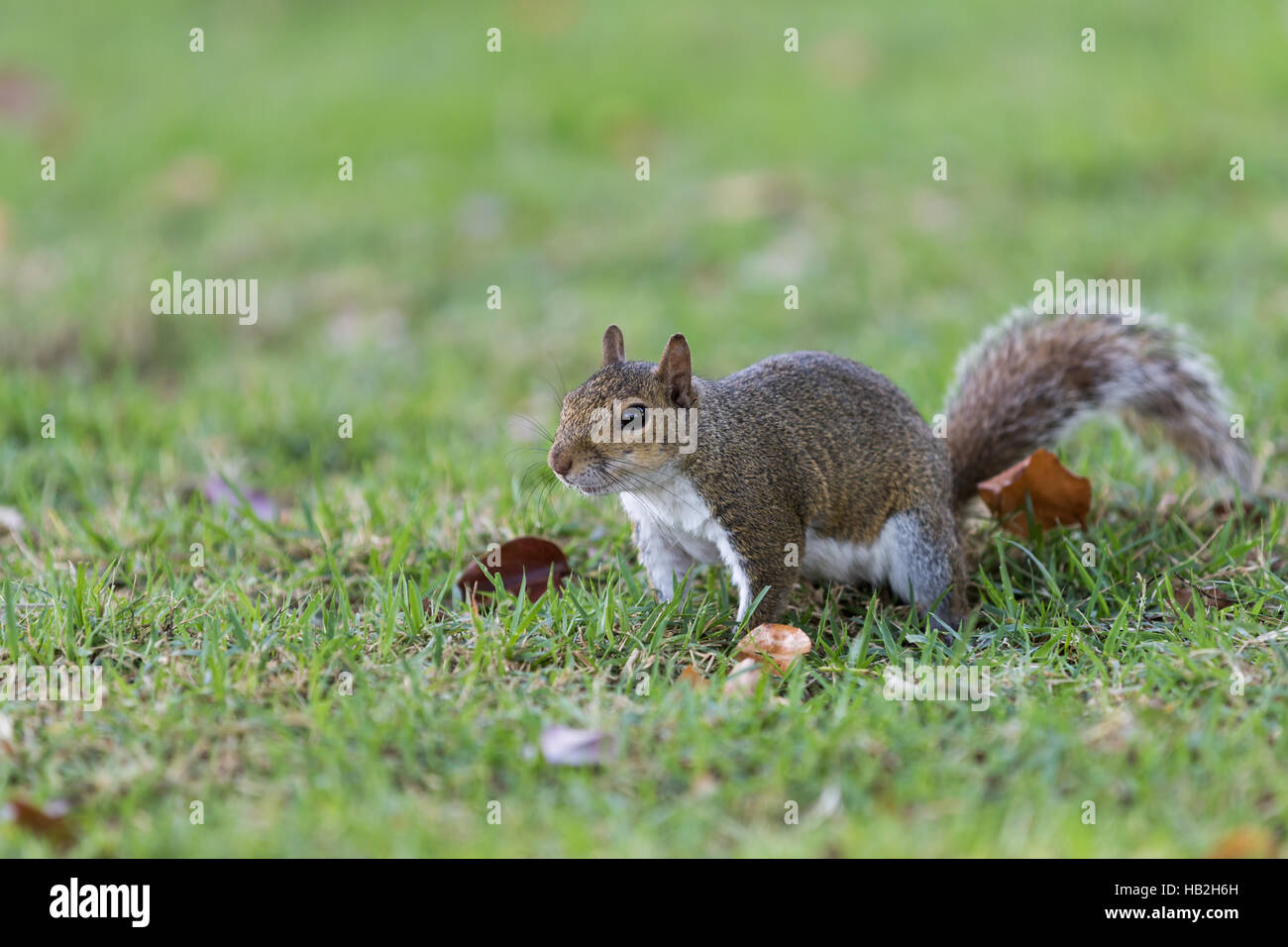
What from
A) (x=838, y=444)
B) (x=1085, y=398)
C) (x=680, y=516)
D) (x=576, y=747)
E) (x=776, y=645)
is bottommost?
(x=576, y=747)

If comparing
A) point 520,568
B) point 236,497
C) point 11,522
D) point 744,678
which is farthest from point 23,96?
point 744,678

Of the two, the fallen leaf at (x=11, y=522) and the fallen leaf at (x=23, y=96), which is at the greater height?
the fallen leaf at (x=23, y=96)

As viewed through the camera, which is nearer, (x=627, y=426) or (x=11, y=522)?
(x=627, y=426)

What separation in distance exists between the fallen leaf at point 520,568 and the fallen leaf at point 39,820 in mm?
1160

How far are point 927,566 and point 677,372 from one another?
30.1 inches

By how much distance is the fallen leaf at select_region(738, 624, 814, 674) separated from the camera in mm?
2752

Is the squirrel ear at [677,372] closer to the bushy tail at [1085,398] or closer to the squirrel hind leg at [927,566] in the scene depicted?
the squirrel hind leg at [927,566]

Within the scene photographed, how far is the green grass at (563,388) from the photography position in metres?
2.24

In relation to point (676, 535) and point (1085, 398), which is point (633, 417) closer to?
point (676, 535)

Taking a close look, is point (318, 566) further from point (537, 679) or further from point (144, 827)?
point (144, 827)

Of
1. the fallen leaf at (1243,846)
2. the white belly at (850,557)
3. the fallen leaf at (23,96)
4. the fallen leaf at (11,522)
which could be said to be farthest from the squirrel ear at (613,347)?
the fallen leaf at (23,96)

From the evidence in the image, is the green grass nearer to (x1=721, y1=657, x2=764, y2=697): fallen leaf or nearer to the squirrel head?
(x1=721, y1=657, x2=764, y2=697): fallen leaf

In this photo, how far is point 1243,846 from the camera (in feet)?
6.47
